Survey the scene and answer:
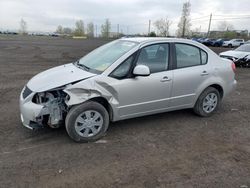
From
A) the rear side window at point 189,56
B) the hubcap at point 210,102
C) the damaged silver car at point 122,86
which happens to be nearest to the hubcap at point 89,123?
the damaged silver car at point 122,86

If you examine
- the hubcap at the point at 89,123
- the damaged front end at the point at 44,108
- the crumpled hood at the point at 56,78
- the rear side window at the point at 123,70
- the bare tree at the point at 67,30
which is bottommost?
the bare tree at the point at 67,30

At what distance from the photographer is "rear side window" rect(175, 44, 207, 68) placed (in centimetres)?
466

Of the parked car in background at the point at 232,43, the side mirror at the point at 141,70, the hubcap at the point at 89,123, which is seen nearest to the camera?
the hubcap at the point at 89,123

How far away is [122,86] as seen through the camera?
4.02 m

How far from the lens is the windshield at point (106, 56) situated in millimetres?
4199

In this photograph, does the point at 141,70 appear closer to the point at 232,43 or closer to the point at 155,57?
the point at 155,57

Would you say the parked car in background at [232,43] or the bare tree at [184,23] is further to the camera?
the bare tree at [184,23]

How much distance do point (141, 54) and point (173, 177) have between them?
2160 mm

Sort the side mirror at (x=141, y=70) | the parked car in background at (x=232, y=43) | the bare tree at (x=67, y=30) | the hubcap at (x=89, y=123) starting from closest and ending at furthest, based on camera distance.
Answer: the hubcap at (x=89, y=123), the side mirror at (x=141, y=70), the parked car in background at (x=232, y=43), the bare tree at (x=67, y=30)

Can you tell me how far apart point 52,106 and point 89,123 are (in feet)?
2.13

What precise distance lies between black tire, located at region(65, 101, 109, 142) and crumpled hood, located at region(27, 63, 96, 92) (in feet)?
1.45

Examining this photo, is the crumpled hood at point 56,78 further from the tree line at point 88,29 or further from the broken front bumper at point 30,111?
the tree line at point 88,29

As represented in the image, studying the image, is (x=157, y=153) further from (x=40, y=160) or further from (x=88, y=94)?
(x=40, y=160)

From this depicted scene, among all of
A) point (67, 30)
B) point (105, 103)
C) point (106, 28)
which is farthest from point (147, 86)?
point (67, 30)
